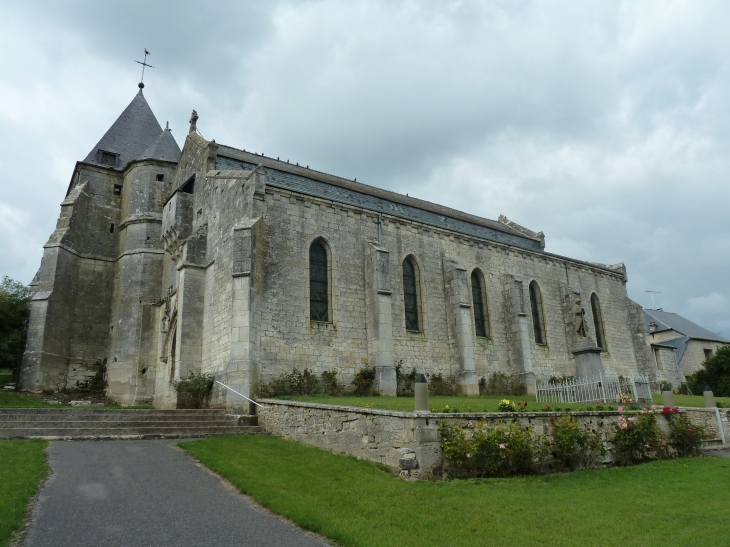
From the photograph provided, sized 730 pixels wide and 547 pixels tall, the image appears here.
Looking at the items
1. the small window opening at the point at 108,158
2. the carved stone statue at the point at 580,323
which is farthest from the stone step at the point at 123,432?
the small window opening at the point at 108,158

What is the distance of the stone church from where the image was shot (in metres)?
18.2

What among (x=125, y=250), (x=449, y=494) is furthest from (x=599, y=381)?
(x=125, y=250)

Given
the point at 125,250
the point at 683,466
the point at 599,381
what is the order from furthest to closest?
the point at 125,250, the point at 599,381, the point at 683,466

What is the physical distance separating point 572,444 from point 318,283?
1112 cm

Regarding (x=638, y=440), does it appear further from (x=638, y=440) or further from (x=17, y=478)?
(x=17, y=478)

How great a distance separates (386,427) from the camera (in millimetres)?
10117

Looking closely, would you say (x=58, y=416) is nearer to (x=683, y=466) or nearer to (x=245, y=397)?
(x=245, y=397)

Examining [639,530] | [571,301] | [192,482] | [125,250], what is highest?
[125,250]

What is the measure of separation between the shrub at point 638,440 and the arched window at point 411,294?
10.2 metres

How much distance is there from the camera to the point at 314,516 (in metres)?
6.82

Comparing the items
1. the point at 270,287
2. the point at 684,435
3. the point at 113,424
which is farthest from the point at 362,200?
the point at 684,435

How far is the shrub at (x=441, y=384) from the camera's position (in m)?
20.8

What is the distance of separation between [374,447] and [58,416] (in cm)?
856

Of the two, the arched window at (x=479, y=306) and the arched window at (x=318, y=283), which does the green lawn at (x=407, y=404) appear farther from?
the arched window at (x=479, y=306)
